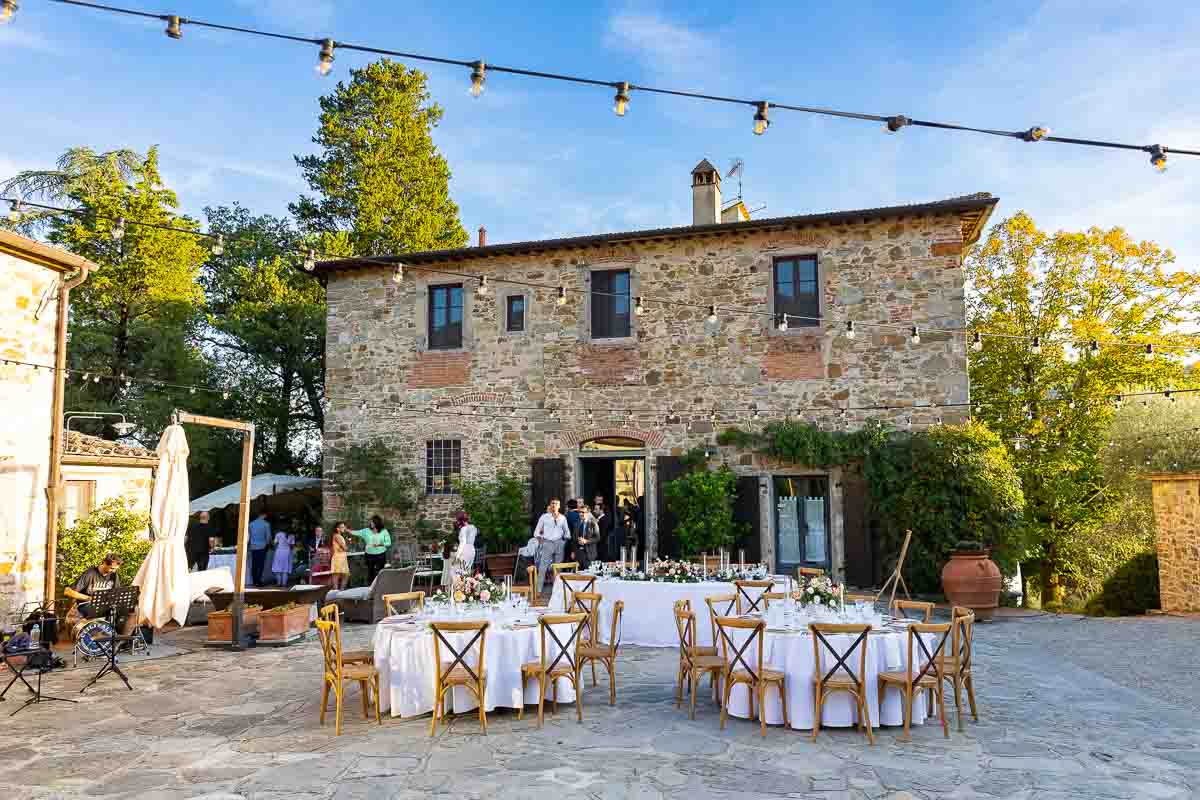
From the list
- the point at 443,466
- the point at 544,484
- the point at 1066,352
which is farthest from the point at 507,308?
the point at 1066,352

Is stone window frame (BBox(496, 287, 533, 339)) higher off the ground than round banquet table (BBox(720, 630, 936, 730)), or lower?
higher

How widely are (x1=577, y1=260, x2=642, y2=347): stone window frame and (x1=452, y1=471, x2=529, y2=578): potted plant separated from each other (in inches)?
105

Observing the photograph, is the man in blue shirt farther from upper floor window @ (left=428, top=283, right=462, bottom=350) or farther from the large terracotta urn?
the large terracotta urn

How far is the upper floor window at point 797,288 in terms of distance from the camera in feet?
42.1

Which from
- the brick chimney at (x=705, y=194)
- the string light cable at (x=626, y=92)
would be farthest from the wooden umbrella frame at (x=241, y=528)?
the brick chimney at (x=705, y=194)

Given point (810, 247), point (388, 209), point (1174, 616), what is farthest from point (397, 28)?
point (388, 209)

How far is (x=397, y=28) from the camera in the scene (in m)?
5.98

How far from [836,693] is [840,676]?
112 mm

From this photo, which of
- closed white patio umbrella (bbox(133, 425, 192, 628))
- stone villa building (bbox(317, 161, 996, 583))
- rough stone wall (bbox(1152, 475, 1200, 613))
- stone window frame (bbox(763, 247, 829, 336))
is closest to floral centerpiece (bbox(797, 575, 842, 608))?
closed white patio umbrella (bbox(133, 425, 192, 628))

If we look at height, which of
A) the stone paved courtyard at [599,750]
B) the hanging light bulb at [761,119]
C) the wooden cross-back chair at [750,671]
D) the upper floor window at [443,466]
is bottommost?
the stone paved courtyard at [599,750]

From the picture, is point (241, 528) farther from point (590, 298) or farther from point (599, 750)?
point (590, 298)

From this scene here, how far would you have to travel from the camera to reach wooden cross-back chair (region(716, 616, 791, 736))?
5363 millimetres

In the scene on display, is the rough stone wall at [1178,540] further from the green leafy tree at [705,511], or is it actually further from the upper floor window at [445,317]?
the upper floor window at [445,317]

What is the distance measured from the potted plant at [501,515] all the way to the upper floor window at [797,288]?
503 cm
